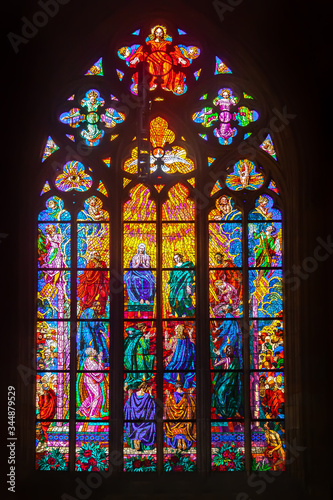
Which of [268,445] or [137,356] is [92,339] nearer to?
[137,356]

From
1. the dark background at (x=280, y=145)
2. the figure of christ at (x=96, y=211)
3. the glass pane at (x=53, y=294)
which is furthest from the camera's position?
the figure of christ at (x=96, y=211)

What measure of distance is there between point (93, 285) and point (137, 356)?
3.22 ft

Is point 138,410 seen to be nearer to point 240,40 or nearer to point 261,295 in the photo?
point 261,295

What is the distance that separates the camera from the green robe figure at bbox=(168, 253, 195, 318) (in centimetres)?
1198

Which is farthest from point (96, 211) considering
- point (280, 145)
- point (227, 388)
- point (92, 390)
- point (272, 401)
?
point (272, 401)

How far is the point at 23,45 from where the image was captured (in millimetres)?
12148

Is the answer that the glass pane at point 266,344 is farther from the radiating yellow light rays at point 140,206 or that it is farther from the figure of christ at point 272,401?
the radiating yellow light rays at point 140,206

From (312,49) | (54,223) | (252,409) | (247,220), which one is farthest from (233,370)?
(312,49)

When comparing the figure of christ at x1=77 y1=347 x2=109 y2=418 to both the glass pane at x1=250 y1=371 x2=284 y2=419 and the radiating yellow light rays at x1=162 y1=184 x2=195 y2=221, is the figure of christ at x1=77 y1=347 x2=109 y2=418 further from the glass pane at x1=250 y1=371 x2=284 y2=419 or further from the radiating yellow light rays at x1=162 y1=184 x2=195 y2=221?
the radiating yellow light rays at x1=162 y1=184 x2=195 y2=221

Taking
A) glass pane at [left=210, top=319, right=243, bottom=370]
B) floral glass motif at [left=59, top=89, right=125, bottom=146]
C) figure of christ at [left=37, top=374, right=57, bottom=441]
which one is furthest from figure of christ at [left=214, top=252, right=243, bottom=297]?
figure of christ at [left=37, top=374, right=57, bottom=441]

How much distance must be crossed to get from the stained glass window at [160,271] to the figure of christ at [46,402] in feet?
0.05

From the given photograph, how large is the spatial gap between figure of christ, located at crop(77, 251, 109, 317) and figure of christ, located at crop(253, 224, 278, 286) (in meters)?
1.80

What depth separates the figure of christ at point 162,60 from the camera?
12.7 metres

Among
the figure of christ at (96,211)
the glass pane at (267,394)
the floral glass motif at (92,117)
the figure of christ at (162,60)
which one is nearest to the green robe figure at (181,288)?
the figure of christ at (96,211)
